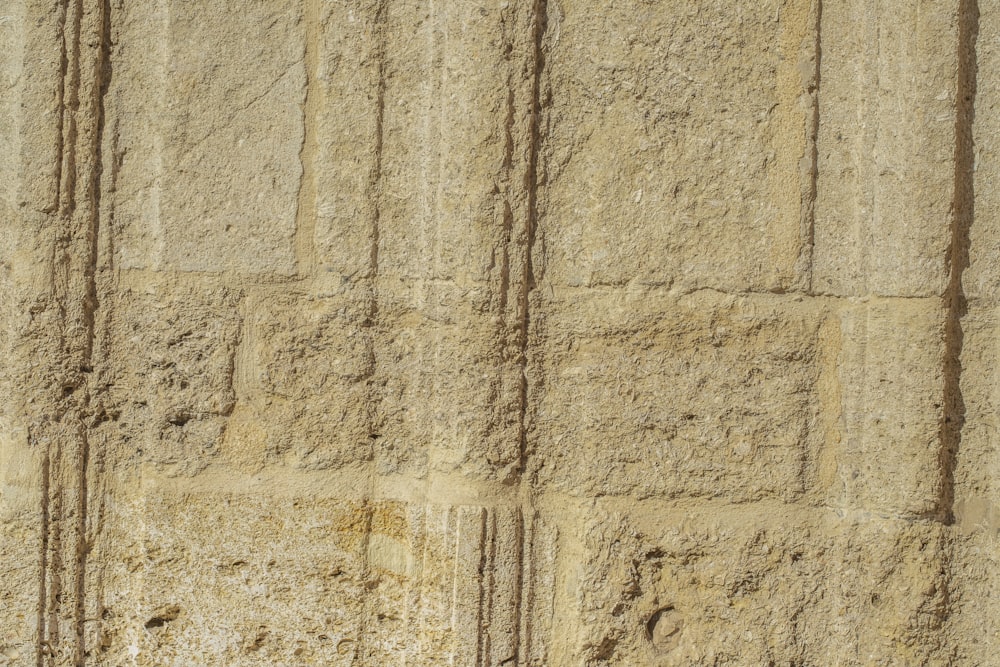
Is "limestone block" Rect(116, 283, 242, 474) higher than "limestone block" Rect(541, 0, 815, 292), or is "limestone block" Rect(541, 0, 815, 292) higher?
"limestone block" Rect(541, 0, 815, 292)

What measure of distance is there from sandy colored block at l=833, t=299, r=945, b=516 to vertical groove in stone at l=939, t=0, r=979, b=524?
0.03 metres

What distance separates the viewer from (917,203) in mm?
1538

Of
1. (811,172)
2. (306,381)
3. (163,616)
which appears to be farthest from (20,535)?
(811,172)

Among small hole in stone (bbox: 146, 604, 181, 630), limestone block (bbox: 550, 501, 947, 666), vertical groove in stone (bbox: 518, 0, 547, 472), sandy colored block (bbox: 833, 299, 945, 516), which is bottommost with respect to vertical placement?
small hole in stone (bbox: 146, 604, 181, 630)

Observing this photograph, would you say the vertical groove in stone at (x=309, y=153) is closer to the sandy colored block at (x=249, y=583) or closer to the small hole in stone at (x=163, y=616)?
the sandy colored block at (x=249, y=583)

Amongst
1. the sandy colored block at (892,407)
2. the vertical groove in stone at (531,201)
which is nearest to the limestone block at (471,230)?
the vertical groove in stone at (531,201)

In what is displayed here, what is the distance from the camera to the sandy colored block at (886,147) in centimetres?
154

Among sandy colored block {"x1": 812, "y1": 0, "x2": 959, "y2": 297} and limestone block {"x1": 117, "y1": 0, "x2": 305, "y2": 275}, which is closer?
sandy colored block {"x1": 812, "y1": 0, "x2": 959, "y2": 297}

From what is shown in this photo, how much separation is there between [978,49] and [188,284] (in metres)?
1.69

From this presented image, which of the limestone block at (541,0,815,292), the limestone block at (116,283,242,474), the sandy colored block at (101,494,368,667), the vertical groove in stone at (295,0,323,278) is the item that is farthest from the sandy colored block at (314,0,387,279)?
the sandy colored block at (101,494,368,667)

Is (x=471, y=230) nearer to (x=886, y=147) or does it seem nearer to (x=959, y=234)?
(x=886, y=147)

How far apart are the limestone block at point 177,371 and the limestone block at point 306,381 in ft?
0.16

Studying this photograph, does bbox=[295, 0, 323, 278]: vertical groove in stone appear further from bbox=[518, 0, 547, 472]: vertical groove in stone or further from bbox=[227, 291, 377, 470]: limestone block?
bbox=[518, 0, 547, 472]: vertical groove in stone

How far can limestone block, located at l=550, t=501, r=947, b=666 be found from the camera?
1.56 metres
